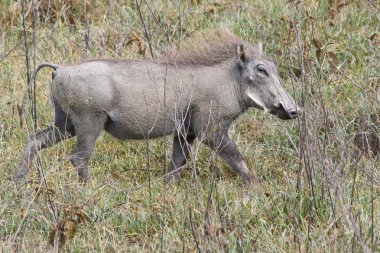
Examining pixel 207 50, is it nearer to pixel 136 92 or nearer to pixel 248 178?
pixel 136 92

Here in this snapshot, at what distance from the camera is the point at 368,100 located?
6727 mm

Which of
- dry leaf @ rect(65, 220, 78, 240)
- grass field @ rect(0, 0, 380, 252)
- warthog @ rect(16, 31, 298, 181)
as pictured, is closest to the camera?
dry leaf @ rect(65, 220, 78, 240)

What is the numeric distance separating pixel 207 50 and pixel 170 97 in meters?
0.46

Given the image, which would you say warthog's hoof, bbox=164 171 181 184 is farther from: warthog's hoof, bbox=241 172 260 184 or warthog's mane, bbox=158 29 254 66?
warthog's mane, bbox=158 29 254 66

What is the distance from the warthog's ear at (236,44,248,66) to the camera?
625 centimetres

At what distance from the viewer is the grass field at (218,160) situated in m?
4.76

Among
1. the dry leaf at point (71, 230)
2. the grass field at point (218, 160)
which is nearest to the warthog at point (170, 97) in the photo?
the grass field at point (218, 160)

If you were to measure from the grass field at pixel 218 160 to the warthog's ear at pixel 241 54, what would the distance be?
1.14 ft

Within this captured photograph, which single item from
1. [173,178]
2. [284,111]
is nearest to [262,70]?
[284,111]

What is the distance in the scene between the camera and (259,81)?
622 centimetres

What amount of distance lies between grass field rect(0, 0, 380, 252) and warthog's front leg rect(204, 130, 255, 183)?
121mm

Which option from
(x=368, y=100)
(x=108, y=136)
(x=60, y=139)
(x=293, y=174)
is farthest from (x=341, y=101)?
(x=60, y=139)

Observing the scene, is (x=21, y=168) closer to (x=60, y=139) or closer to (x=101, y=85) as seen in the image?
(x=60, y=139)

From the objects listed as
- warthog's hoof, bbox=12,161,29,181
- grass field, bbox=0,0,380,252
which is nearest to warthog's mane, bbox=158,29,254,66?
grass field, bbox=0,0,380,252
